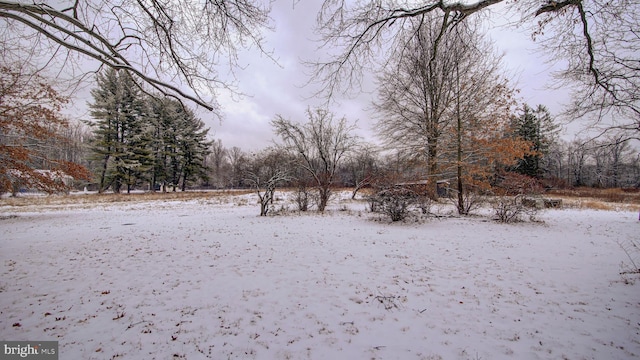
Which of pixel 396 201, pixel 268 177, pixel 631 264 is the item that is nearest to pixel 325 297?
pixel 631 264

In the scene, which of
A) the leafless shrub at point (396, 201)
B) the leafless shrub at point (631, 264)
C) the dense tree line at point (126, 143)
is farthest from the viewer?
the dense tree line at point (126, 143)

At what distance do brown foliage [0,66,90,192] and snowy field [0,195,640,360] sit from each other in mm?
6043

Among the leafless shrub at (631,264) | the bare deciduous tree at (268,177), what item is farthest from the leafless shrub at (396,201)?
the leafless shrub at (631,264)

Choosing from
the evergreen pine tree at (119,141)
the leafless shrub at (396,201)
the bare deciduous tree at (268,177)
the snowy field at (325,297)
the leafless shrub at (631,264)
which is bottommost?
the snowy field at (325,297)

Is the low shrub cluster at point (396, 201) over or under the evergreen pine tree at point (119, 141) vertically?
under

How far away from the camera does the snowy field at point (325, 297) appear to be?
101 inches

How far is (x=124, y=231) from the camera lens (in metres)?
8.46

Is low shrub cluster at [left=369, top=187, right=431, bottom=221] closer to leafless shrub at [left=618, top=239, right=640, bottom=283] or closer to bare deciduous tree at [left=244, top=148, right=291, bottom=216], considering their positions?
bare deciduous tree at [left=244, top=148, right=291, bottom=216]

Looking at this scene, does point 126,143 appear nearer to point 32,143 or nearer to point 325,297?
point 32,143

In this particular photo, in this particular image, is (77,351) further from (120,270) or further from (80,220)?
(80,220)

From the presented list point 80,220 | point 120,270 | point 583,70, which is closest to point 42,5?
point 120,270

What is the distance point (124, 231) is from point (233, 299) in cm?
734

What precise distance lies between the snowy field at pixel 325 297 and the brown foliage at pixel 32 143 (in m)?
6.04

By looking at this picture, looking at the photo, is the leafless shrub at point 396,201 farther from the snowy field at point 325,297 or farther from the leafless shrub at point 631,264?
the leafless shrub at point 631,264
